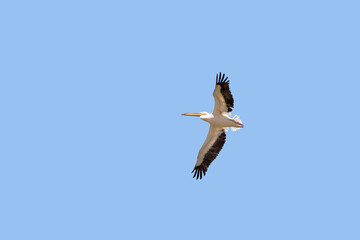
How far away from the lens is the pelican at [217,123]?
2241cm

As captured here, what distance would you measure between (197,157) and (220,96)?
10.1 ft

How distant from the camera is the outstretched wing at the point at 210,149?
2369cm

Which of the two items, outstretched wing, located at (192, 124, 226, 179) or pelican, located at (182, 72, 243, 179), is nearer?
pelican, located at (182, 72, 243, 179)

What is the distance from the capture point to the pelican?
22.4 meters

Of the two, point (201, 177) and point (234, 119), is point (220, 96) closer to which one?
point (234, 119)

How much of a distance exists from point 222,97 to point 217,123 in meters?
1.22

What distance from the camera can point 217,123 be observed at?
23.2 m

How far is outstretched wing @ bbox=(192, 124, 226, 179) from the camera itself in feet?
77.7

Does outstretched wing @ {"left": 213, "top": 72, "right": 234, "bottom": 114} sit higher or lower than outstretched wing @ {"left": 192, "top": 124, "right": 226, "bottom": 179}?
higher

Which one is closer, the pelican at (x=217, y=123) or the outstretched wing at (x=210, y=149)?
the pelican at (x=217, y=123)

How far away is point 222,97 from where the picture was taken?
74.0 feet

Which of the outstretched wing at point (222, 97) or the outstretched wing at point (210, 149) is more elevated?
the outstretched wing at point (222, 97)

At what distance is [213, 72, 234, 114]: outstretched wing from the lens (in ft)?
73.0

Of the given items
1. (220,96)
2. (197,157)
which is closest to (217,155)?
(197,157)
